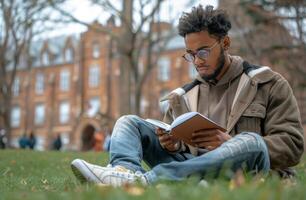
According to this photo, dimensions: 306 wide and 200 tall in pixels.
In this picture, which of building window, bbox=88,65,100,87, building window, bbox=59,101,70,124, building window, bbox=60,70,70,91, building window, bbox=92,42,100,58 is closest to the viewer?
building window, bbox=88,65,100,87

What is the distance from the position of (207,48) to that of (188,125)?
748 mm

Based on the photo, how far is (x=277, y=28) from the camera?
73.7 ft

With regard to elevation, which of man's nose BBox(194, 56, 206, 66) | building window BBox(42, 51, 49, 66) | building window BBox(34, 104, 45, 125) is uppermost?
man's nose BBox(194, 56, 206, 66)

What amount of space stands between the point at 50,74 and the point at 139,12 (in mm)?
45148

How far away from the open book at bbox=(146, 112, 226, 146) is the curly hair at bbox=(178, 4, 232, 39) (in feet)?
2.59

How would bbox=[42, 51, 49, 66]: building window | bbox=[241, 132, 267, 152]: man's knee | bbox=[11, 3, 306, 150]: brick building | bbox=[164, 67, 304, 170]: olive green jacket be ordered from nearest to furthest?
bbox=[241, 132, 267, 152]: man's knee
bbox=[164, 67, 304, 170]: olive green jacket
bbox=[11, 3, 306, 150]: brick building
bbox=[42, 51, 49, 66]: building window

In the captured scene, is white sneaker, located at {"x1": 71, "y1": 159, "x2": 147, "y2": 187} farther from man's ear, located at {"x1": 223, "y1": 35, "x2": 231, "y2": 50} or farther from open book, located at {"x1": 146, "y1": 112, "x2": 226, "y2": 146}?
man's ear, located at {"x1": 223, "y1": 35, "x2": 231, "y2": 50}

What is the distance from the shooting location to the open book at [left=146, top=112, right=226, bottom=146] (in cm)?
385

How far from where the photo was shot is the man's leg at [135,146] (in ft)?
13.4

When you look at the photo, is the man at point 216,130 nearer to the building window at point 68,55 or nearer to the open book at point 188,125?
the open book at point 188,125

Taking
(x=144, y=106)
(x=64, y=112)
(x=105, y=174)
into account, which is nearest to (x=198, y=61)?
(x=105, y=174)

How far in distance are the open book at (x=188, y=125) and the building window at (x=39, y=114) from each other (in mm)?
60296

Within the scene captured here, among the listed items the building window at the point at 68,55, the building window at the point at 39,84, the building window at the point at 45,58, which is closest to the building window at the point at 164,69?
Result: the building window at the point at 68,55

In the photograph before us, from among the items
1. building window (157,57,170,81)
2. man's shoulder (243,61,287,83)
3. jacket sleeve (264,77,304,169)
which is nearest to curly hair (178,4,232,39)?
man's shoulder (243,61,287,83)
